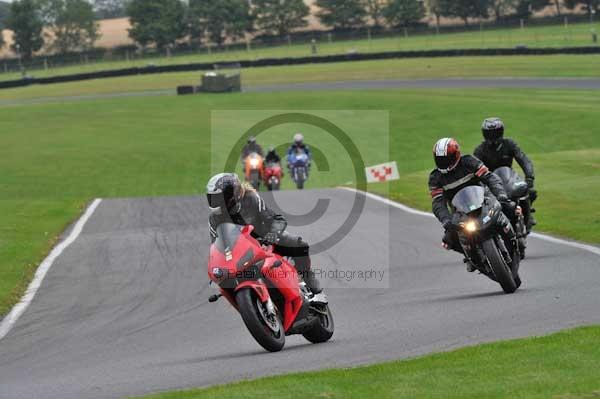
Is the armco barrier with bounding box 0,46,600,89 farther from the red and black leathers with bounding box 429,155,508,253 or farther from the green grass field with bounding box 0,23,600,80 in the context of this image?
the red and black leathers with bounding box 429,155,508,253

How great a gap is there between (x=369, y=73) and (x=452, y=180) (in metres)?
58.6

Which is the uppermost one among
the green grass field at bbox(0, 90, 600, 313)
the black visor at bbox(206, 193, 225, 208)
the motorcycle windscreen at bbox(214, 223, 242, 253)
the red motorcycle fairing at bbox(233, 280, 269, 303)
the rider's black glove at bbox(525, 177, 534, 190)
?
the black visor at bbox(206, 193, 225, 208)

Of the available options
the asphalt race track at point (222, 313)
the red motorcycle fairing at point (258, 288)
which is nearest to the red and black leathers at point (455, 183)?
the asphalt race track at point (222, 313)

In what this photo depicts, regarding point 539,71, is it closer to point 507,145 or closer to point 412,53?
point 412,53

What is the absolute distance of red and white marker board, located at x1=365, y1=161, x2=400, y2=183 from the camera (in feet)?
98.2

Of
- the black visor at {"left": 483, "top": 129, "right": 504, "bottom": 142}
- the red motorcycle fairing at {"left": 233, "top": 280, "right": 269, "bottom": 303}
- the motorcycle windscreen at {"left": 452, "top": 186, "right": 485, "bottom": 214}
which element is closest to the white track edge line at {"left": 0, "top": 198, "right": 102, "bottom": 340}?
the red motorcycle fairing at {"left": 233, "top": 280, "right": 269, "bottom": 303}

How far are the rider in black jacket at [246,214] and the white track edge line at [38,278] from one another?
12.4 ft

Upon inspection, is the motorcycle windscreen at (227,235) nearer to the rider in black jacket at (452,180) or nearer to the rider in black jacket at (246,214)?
the rider in black jacket at (246,214)

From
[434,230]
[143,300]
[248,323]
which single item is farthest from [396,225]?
[248,323]

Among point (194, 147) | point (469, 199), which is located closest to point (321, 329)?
point (469, 199)

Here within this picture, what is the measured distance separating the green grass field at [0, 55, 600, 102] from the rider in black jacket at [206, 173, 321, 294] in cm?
4997

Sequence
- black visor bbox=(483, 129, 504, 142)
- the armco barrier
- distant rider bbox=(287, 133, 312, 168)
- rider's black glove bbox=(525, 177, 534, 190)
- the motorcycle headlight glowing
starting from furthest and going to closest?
1. the armco barrier
2. distant rider bbox=(287, 133, 312, 168)
3. rider's black glove bbox=(525, 177, 534, 190)
4. black visor bbox=(483, 129, 504, 142)
5. the motorcycle headlight glowing

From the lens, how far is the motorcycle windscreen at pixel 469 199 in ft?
39.1

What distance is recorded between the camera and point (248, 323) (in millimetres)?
9133
